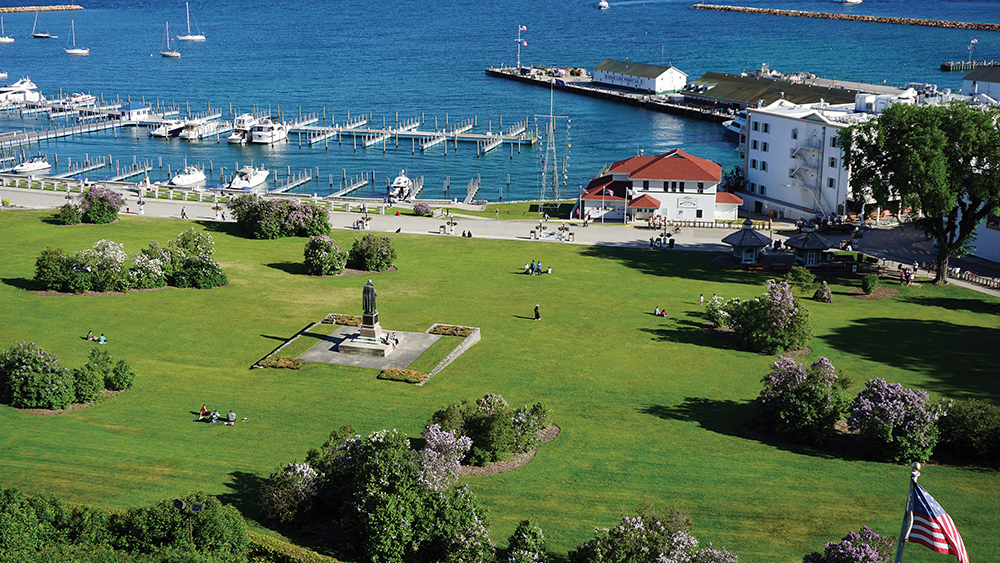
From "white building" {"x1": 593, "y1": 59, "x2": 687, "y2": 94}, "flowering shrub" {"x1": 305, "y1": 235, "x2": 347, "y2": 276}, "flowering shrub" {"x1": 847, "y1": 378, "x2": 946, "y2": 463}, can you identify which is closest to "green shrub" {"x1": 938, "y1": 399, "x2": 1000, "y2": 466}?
"flowering shrub" {"x1": 847, "y1": 378, "x2": 946, "y2": 463}

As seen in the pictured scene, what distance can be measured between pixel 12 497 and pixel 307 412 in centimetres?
1566

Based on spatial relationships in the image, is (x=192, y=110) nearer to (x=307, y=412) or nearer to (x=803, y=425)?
(x=307, y=412)

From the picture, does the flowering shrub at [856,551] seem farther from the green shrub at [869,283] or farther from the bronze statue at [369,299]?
the green shrub at [869,283]

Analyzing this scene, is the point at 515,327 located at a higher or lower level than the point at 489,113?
lower

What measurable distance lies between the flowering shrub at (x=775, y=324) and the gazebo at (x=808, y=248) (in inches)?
739

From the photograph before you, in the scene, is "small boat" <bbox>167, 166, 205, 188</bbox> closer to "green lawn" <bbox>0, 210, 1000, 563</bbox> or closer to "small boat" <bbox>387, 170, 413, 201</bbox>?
"small boat" <bbox>387, 170, 413, 201</bbox>

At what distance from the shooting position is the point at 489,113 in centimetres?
17675

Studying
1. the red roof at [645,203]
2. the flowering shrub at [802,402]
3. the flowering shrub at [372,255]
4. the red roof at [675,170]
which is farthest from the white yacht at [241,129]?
the flowering shrub at [802,402]

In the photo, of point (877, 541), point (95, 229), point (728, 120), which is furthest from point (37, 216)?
point (728, 120)

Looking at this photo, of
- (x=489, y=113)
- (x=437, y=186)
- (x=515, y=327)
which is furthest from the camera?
(x=489, y=113)

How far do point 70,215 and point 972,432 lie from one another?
73.9m

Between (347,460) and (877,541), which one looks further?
(347,460)

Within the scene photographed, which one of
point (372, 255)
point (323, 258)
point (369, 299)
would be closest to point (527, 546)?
point (369, 299)

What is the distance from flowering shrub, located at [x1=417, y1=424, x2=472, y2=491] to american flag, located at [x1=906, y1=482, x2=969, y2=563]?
15.8m
